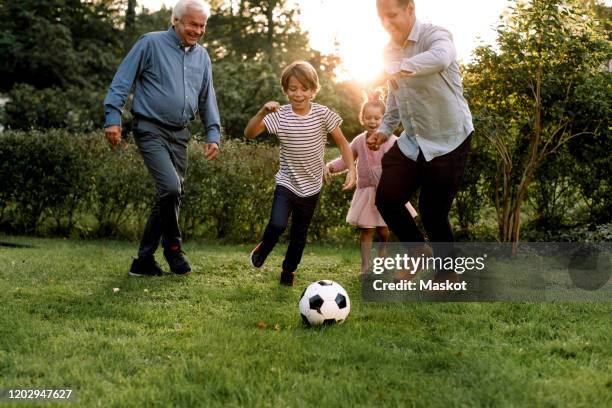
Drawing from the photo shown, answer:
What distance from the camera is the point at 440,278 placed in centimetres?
466

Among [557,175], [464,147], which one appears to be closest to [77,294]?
[464,147]

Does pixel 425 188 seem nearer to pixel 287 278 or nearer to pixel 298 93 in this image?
pixel 298 93

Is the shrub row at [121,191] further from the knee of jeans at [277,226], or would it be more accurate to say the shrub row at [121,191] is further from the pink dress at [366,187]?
the knee of jeans at [277,226]

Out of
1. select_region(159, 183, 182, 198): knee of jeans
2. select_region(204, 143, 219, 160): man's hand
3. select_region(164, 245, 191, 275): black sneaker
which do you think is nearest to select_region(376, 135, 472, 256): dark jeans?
select_region(204, 143, 219, 160): man's hand

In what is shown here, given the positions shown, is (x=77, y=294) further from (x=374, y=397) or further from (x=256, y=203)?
(x=256, y=203)

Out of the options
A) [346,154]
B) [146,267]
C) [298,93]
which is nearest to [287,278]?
[346,154]

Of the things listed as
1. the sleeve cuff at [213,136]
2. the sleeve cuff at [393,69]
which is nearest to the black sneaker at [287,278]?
the sleeve cuff at [213,136]

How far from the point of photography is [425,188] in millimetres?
4578

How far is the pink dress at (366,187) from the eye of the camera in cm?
574

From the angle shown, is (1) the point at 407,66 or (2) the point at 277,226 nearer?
(1) the point at 407,66

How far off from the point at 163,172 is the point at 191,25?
1126 mm

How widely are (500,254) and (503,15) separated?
7.73ft

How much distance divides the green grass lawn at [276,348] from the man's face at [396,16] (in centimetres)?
179

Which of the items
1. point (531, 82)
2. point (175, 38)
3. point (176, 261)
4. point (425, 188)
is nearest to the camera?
point (425, 188)
